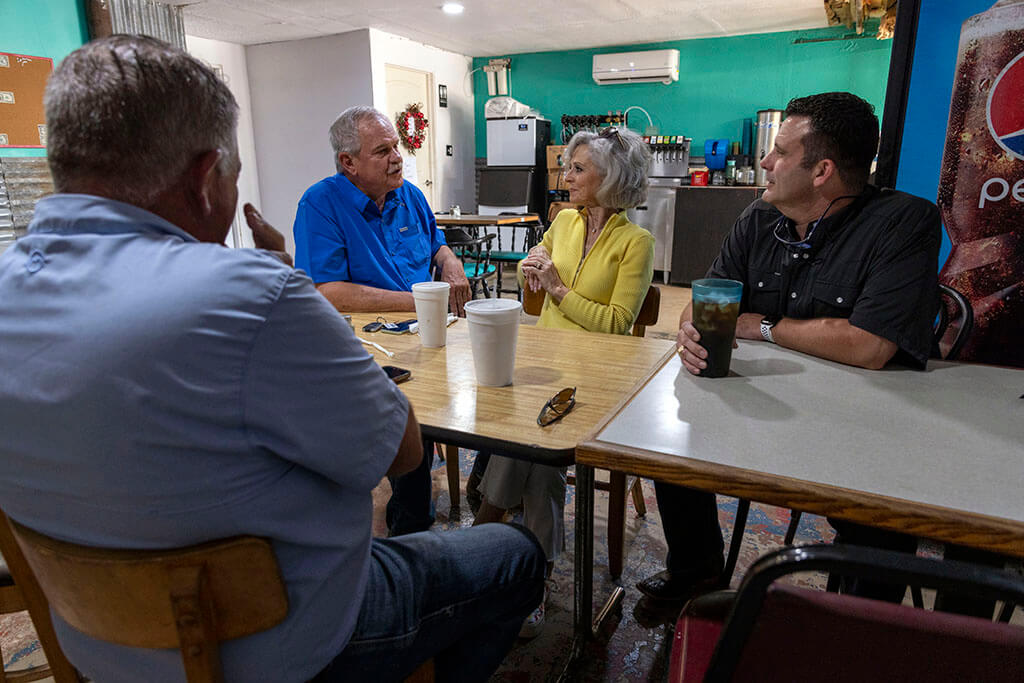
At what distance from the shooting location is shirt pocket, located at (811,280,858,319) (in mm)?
1562

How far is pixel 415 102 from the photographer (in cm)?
745

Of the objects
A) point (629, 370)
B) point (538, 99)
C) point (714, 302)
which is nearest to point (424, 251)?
point (629, 370)

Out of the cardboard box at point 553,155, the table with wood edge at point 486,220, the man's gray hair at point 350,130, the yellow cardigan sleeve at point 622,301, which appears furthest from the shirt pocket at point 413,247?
the cardboard box at point 553,155

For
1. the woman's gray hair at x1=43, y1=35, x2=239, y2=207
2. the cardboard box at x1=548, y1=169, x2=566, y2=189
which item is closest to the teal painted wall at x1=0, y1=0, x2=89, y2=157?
the woman's gray hair at x1=43, y1=35, x2=239, y2=207

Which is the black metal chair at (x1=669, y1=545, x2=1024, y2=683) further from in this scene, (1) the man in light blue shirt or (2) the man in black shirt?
(2) the man in black shirt

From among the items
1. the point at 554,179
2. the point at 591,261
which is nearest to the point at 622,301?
the point at 591,261

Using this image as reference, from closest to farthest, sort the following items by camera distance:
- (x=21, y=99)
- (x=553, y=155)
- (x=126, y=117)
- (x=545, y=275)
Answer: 1. (x=126, y=117)
2. (x=545, y=275)
3. (x=21, y=99)
4. (x=553, y=155)

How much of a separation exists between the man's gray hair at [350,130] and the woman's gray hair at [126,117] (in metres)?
1.59

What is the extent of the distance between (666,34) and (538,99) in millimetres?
1855

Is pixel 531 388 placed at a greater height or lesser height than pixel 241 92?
lesser

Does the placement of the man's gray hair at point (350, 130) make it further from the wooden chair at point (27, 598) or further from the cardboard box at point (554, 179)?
the cardboard box at point (554, 179)

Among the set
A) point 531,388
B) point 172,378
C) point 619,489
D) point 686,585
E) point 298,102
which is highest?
point 298,102

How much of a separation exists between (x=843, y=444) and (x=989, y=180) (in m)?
1.53

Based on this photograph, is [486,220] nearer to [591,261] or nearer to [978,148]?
[591,261]
